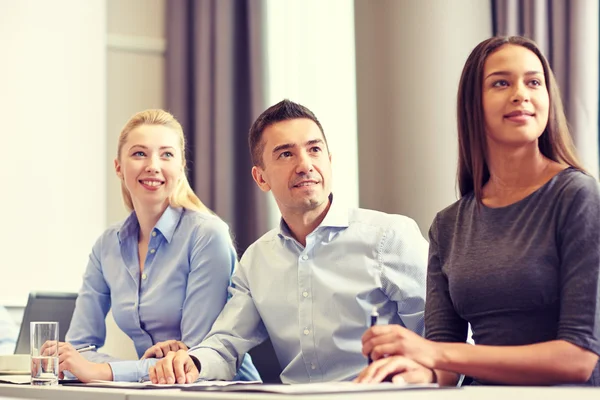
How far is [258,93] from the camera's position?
4.21 m

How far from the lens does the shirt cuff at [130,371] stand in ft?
6.79

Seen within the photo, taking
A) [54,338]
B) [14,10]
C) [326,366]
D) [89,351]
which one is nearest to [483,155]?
[326,366]

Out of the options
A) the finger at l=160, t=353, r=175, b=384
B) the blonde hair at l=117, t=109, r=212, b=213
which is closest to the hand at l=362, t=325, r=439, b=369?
the finger at l=160, t=353, r=175, b=384

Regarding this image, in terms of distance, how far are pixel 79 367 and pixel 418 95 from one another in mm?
1750

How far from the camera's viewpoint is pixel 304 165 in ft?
7.20

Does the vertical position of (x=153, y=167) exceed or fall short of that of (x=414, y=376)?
it exceeds it

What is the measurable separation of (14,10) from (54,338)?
243 cm

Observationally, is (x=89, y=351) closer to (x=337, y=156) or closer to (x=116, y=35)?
(x=337, y=156)

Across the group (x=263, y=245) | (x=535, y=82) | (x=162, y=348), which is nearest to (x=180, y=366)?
(x=162, y=348)

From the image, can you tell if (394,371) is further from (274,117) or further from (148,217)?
(148,217)

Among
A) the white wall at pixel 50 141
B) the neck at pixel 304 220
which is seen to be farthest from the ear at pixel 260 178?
the white wall at pixel 50 141

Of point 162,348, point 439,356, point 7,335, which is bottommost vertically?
point 7,335

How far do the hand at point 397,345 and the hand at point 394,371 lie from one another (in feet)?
0.05

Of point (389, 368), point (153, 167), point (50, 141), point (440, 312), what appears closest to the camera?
point (389, 368)
